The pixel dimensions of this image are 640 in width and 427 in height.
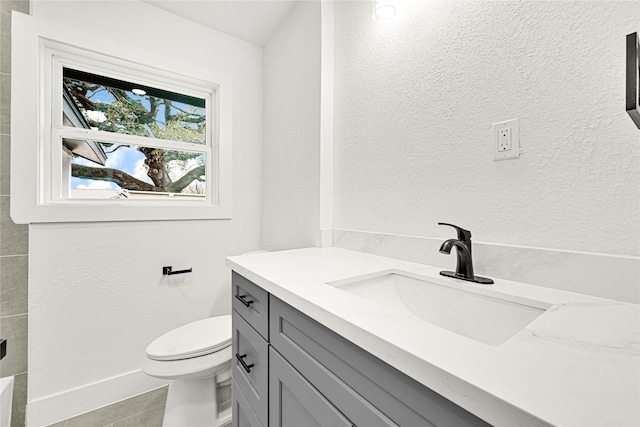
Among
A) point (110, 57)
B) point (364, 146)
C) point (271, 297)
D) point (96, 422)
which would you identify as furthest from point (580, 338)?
point (110, 57)

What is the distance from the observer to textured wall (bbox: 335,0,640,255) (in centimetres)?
65

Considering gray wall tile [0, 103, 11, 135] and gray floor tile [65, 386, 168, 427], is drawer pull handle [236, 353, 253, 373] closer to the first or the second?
gray floor tile [65, 386, 168, 427]

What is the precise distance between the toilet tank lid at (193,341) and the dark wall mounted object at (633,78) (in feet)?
5.00

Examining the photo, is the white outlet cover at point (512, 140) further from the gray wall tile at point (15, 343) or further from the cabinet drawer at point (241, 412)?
the gray wall tile at point (15, 343)

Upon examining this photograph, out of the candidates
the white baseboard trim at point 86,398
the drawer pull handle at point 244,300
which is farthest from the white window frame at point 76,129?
the drawer pull handle at point 244,300

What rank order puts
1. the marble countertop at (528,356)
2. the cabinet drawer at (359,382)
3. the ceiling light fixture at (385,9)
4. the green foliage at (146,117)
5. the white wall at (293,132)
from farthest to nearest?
the green foliage at (146,117) → the white wall at (293,132) → the ceiling light fixture at (385,9) → the cabinet drawer at (359,382) → the marble countertop at (528,356)

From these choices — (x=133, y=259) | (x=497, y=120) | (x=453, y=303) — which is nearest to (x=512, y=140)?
(x=497, y=120)

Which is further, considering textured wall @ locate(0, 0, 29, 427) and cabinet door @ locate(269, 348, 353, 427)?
textured wall @ locate(0, 0, 29, 427)

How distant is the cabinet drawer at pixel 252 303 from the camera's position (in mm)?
825

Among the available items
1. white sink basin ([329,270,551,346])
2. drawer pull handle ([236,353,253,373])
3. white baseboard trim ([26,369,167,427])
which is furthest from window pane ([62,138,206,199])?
white sink basin ([329,270,551,346])

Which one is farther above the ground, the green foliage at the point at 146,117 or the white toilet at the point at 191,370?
the green foliage at the point at 146,117

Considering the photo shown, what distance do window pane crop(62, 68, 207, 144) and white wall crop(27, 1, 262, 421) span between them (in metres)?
0.26

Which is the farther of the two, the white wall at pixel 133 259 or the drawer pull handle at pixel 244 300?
the white wall at pixel 133 259

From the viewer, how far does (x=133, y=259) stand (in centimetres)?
165
